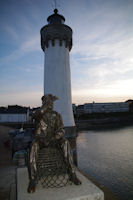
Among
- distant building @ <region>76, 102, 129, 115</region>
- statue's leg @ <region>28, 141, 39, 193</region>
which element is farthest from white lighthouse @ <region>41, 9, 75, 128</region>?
distant building @ <region>76, 102, 129, 115</region>

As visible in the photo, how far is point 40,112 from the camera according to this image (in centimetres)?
269

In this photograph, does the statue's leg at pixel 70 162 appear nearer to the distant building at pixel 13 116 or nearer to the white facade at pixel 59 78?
the white facade at pixel 59 78

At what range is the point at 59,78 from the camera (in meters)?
12.5

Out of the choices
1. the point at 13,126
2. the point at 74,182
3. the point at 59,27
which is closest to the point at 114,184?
the point at 74,182

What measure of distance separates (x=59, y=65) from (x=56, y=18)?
230 inches

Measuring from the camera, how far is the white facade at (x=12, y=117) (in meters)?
40.0

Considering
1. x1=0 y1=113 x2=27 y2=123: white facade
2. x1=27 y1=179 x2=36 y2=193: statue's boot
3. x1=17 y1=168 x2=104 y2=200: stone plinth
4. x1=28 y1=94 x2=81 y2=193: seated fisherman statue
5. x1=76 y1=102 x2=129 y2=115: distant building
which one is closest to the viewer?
x1=17 y1=168 x2=104 y2=200: stone plinth

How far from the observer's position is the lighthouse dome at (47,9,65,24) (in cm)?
1389

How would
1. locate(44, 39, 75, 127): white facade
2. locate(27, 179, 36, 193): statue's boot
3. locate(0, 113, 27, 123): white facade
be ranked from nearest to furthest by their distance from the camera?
locate(27, 179, 36, 193): statue's boot, locate(44, 39, 75, 127): white facade, locate(0, 113, 27, 123): white facade

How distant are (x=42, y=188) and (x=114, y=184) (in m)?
6.82

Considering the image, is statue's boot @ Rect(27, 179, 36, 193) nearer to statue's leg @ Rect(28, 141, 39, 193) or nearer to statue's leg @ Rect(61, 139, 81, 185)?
statue's leg @ Rect(28, 141, 39, 193)

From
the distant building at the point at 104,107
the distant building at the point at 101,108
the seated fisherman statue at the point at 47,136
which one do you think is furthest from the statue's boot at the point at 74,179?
the distant building at the point at 104,107

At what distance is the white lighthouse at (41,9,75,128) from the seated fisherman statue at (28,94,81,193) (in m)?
9.24

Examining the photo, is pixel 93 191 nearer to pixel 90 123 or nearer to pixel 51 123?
pixel 51 123
